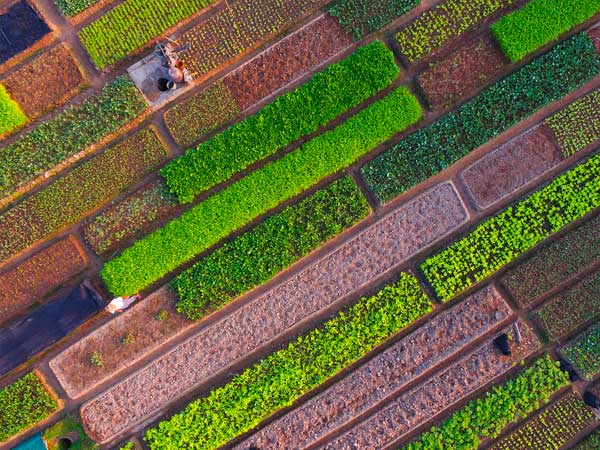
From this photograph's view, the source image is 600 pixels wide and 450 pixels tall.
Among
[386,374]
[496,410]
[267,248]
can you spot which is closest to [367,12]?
[267,248]

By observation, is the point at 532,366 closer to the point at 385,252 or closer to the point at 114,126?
the point at 385,252

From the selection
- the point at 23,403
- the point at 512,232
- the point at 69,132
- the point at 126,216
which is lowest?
the point at 512,232

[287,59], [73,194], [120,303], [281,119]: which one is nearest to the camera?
[120,303]

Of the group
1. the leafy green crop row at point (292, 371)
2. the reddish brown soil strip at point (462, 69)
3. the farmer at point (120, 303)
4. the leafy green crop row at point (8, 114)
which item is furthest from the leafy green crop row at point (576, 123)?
the leafy green crop row at point (8, 114)

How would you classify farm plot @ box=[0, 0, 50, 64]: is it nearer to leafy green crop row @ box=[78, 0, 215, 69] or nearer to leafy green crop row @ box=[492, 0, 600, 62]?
leafy green crop row @ box=[78, 0, 215, 69]

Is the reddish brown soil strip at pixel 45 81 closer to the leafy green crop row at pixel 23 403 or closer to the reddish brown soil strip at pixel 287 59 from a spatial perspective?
the reddish brown soil strip at pixel 287 59

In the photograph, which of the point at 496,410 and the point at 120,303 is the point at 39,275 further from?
the point at 496,410

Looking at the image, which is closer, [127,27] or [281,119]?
[281,119]

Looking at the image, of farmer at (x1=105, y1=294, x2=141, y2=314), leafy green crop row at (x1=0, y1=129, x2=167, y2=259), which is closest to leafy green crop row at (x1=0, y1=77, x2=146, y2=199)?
leafy green crop row at (x1=0, y1=129, x2=167, y2=259)
